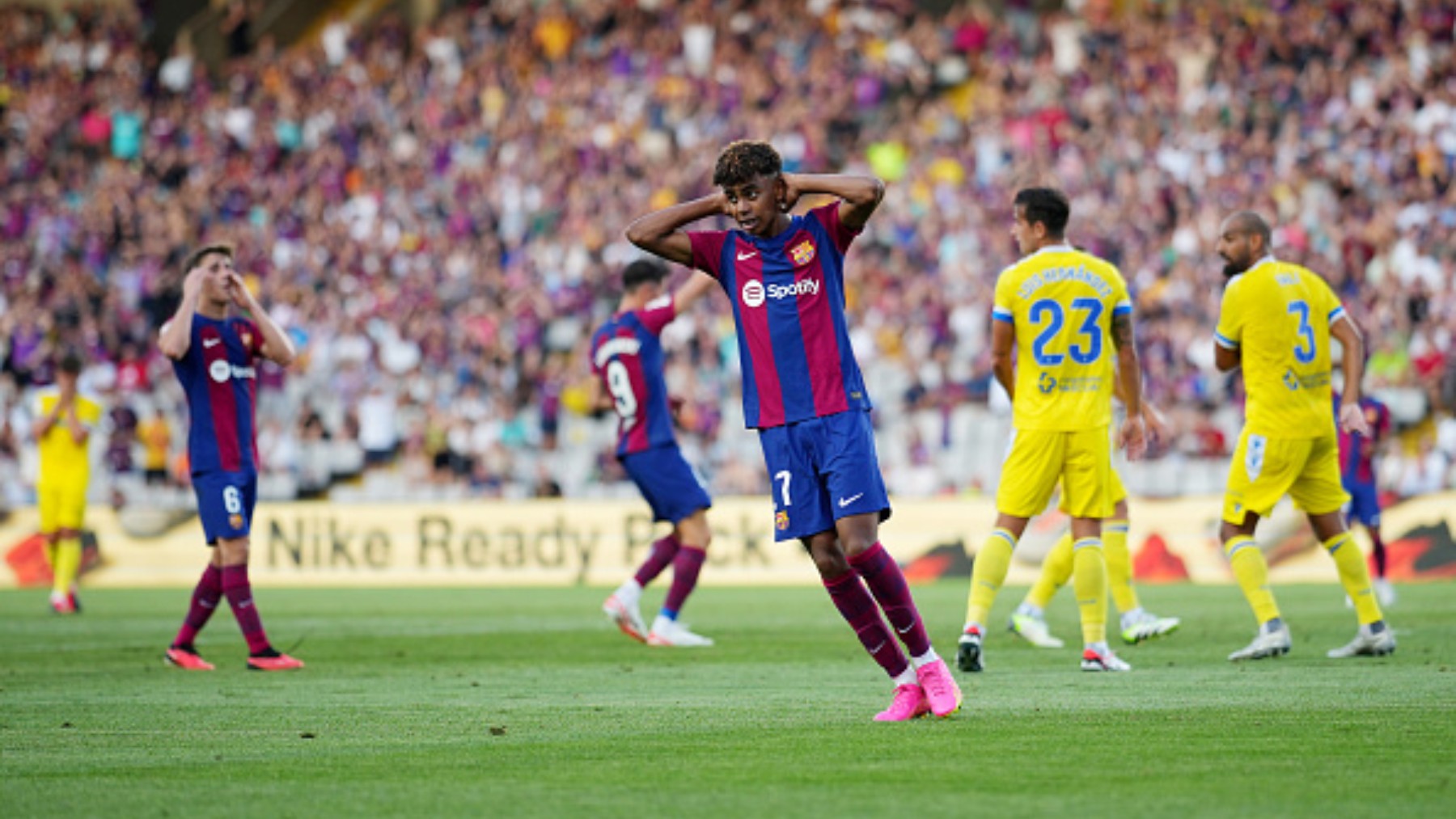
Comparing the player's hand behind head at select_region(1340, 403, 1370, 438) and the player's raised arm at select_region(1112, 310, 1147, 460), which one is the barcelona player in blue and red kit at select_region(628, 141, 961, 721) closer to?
the player's raised arm at select_region(1112, 310, 1147, 460)

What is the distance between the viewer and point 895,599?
8094mm

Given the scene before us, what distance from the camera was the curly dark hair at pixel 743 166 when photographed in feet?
25.8

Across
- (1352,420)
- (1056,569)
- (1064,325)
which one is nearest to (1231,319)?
(1352,420)

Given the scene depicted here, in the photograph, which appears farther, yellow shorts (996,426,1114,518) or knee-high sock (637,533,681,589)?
knee-high sock (637,533,681,589)

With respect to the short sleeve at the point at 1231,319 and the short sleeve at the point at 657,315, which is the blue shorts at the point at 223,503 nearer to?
the short sleeve at the point at 657,315

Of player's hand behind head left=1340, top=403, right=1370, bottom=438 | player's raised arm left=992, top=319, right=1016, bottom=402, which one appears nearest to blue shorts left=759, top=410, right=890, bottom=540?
player's raised arm left=992, top=319, right=1016, bottom=402

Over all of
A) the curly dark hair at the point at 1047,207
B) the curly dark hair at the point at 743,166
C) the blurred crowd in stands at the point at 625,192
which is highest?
the blurred crowd in stands at the point at 625,192

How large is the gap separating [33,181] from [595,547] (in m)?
15.0

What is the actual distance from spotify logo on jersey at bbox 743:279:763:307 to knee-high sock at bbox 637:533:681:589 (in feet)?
20.6

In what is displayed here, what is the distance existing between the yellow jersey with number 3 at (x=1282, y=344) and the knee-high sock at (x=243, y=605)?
19.1ft

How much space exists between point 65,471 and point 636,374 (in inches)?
294

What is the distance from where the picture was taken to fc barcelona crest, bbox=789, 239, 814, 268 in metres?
8.06

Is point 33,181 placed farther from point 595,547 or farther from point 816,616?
point 816,616

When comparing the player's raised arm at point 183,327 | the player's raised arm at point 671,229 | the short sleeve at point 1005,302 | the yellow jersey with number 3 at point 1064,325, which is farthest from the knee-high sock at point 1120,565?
the player's raised arm at point 183,327
